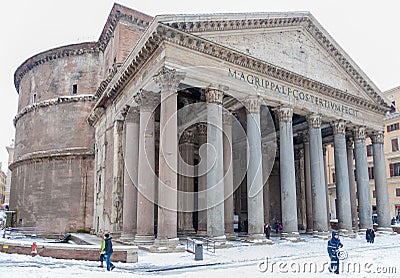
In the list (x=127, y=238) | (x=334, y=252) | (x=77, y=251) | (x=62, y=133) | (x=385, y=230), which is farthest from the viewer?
(x=62, y=133)

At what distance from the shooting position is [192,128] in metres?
21.4

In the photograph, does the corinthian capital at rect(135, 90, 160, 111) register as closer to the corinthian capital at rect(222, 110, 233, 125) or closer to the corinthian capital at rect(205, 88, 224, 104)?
the corinthian capital at rect(205, 88, 224, 104)

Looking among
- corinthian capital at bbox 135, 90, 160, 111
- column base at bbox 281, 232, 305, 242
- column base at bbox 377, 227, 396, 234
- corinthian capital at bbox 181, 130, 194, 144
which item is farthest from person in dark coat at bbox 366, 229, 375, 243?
corinthian capital at bbox 135, 90, 160, 111

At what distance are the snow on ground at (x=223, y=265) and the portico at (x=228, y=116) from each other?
68.5 inches

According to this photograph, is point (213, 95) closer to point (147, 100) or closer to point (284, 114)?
point (147, 100)

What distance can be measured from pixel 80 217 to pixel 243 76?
16.6m

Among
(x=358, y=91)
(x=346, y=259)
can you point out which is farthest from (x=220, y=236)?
(x=358, y=91)

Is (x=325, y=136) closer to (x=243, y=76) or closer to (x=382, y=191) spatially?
(x=382, y=191)

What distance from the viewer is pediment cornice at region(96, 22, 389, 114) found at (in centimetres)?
1400

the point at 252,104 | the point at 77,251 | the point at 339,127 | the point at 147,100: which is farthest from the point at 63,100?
the point at 339,127

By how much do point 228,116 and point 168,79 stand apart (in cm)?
475

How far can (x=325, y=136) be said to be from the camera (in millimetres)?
26422

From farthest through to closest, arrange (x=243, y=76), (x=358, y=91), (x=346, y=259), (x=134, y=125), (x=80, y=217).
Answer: (x=80, y=217) < (x=358, y=91) < (x=134, y=125) < (x=243, y=76) < (x=346, y=259)

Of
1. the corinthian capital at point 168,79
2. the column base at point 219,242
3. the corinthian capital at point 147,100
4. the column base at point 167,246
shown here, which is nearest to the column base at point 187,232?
the column base at point 219,242
